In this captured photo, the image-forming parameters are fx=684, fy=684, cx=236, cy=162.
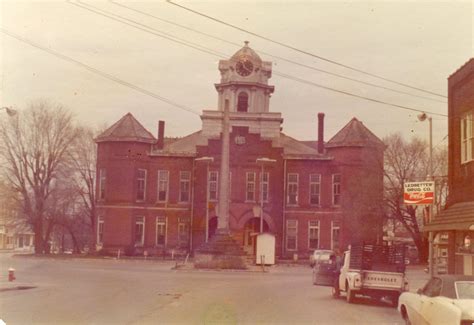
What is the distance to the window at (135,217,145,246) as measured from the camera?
188ft

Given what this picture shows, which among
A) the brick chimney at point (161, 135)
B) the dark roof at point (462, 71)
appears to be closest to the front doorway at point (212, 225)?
the brick chimney at point (161, 135)

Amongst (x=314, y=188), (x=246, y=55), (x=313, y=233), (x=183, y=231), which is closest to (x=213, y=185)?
(x=183, y=231)

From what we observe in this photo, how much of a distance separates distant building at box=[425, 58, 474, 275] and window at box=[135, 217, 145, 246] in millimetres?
34151

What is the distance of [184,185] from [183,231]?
3.90 metres

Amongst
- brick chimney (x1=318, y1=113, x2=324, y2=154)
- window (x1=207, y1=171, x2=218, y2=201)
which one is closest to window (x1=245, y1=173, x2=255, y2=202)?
window (x1=207, y1=171, x2=218, y2=201)

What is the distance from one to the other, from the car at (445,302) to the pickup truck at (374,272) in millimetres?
7093

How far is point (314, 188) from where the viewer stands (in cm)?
5362

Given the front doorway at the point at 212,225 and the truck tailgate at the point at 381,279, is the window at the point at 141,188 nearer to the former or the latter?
the front doorway at the point at 212,225

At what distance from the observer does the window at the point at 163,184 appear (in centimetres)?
5750

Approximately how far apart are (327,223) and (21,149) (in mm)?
23800

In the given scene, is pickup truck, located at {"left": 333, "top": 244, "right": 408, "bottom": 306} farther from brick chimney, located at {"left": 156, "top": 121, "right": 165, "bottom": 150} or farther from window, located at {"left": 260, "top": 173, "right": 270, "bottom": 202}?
brick chimney, located at {"left": 156, "top": 121, "right": 165, "bottom": 150}

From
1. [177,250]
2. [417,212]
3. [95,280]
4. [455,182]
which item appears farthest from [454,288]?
[177,250]

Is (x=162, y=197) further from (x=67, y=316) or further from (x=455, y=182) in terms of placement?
(x=67, y=316)

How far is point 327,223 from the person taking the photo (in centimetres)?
5378
